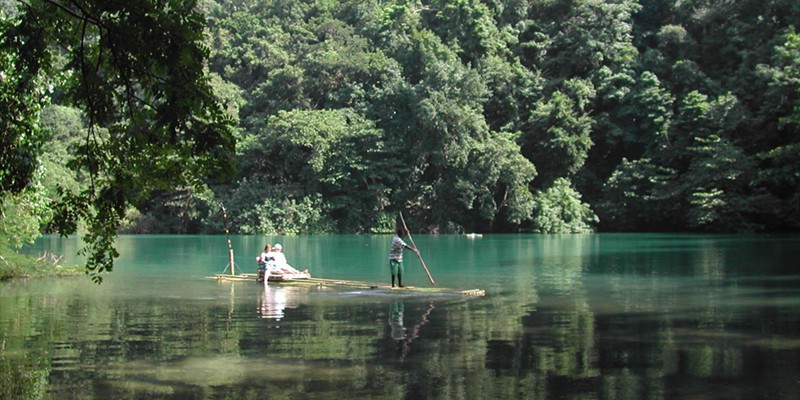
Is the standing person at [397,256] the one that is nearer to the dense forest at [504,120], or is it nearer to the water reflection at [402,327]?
the water reflection at [402,327]

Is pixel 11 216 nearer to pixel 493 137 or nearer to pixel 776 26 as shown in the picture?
pixel 493 137

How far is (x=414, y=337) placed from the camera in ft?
47.2

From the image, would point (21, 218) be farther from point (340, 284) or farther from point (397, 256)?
point (397, 256)

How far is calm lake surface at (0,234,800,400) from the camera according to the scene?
1060 centimetres

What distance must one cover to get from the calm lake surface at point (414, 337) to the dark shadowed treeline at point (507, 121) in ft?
106

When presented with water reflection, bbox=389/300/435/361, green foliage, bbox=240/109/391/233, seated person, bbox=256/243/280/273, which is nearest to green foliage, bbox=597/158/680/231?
green foliage, bbox=240/109/391/233

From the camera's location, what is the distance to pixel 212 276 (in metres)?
27.3

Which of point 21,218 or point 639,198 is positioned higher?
point 639,198

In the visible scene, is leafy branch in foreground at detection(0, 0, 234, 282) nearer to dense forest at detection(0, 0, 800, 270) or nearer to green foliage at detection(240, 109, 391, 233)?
dense forest at detection(0, 0, 800, 270)

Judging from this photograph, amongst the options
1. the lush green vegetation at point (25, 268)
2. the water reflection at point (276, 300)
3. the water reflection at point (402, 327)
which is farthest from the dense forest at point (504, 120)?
the water reflection at point (402, 327)

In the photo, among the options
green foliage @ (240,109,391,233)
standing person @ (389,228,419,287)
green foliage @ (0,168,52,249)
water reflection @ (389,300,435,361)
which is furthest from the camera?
green foliage @ (240,109,391,233)

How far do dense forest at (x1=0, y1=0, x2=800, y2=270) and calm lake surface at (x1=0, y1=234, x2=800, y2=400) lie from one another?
30.9m

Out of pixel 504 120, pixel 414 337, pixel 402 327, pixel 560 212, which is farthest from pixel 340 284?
pixel 504 120

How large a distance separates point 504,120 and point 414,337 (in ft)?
182
